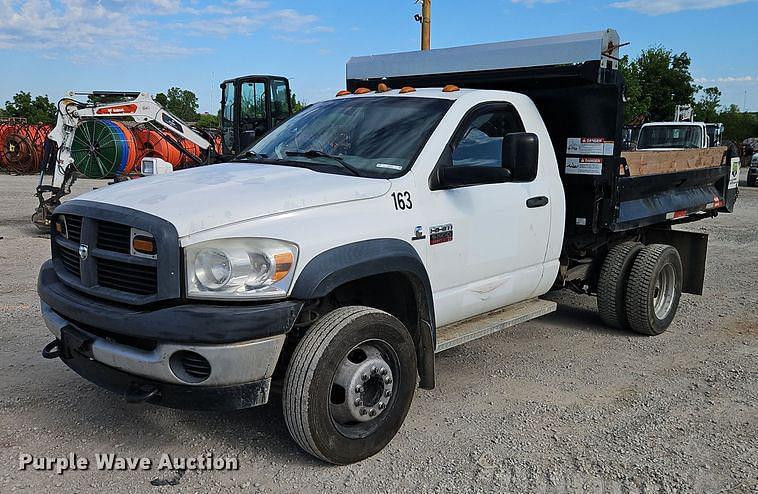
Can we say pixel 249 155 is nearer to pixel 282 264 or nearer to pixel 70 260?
pixel 70 260

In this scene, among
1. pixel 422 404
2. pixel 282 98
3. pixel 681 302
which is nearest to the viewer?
pixel 422 404

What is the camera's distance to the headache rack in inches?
209

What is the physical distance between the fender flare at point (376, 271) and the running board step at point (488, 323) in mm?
207

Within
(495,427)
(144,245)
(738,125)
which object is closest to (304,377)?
(144,245)

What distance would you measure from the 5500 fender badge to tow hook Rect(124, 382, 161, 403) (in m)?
1.71

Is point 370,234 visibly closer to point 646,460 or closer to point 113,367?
point 113,367

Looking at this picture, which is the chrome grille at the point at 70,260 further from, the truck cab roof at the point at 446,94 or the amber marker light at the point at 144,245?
the truck cab roof at the point at 446,94

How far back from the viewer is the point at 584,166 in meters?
5.51

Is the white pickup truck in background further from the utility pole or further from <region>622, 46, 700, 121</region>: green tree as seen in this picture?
<region>622, 46, 700, 121</region>: green tree

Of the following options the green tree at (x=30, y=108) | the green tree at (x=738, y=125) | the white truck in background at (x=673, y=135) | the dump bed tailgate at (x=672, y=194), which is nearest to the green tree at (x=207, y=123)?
the green tree at (x=30, y=108)

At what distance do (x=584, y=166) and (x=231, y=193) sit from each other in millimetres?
3132

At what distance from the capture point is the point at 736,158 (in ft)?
24.2

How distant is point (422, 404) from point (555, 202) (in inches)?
71.9

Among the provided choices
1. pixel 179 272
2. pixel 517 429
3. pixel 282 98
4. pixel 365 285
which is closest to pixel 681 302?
pixel 517 429
